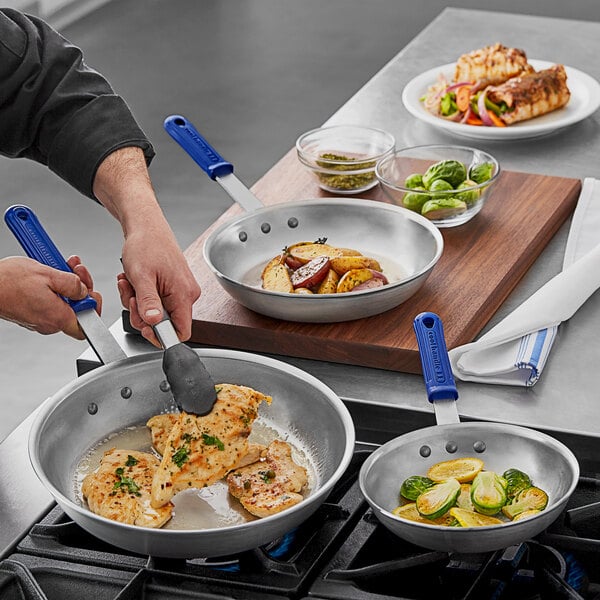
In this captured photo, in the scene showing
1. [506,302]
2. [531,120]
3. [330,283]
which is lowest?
[531,120]

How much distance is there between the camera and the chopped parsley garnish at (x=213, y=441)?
1.19 m

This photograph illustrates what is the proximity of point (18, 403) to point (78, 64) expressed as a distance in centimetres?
166

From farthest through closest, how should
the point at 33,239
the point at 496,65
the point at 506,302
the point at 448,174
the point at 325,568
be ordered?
the point at 496,65
the point at 448,174
the point at 506,302
the point at 33,239
the point at 325,568

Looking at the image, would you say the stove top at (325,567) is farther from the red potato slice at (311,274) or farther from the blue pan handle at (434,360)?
the red potato slice at (311,274)

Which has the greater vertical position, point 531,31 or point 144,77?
point 531,31

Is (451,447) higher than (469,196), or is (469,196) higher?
(451,447)

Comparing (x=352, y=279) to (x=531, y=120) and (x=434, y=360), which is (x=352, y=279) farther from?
(x=531, y=120)

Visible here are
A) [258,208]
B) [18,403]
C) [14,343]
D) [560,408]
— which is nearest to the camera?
[560,408]

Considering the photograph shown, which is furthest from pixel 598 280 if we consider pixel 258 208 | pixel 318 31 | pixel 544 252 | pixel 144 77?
pixel 318 31

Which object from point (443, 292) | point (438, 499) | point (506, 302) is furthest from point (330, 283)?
point (438, 499)

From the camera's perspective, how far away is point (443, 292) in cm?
165

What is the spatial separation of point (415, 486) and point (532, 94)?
1.27 m

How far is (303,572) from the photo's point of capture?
1.09m

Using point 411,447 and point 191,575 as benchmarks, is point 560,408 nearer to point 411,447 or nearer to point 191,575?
point 411,447
